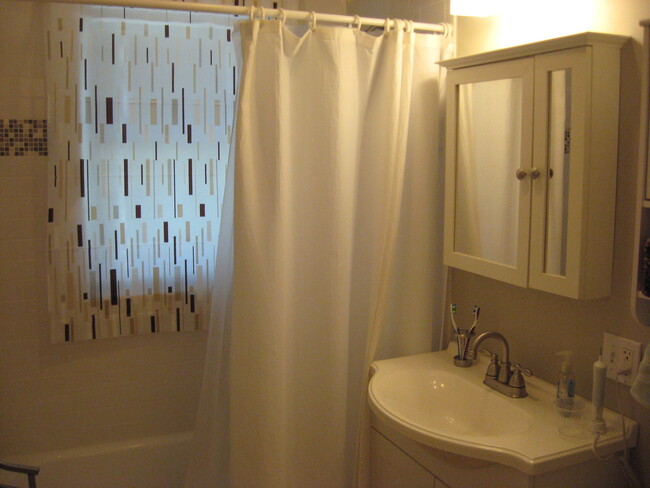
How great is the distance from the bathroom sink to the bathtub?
3.84ft

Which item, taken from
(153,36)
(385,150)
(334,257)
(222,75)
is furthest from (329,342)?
(153,36)

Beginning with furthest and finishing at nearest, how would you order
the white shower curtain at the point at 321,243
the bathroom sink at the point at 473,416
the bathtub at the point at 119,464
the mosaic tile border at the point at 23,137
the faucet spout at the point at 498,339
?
the bathtub at the point at 119,464
the mosaic tile border at the point at 23,137
the white shower curtain at the point at 321,243
the faucet spout at the point at 498,339
the bathroom sink at the point at 473,416

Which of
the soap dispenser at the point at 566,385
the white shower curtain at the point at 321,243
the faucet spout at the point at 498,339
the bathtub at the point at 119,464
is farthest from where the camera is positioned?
the bathtub at the point at 119,464

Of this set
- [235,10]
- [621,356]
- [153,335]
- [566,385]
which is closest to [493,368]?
[566,385]

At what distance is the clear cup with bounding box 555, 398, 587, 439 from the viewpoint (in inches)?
59.7

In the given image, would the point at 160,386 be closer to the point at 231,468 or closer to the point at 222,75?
the point at 231,468

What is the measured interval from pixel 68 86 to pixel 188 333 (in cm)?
113

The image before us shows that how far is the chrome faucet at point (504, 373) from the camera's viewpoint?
1.75 metres

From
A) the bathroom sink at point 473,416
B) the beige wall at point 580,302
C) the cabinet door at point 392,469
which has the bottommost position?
the cabinet door at point 392,469

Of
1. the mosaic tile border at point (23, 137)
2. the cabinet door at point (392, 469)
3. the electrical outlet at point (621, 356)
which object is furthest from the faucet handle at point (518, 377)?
the mosaic tile border at point (23, 137)

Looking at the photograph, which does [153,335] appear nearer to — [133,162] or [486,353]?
[133,162]

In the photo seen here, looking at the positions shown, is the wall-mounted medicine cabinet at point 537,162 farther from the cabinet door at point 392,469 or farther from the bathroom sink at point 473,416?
the cabinet door at point 392,469

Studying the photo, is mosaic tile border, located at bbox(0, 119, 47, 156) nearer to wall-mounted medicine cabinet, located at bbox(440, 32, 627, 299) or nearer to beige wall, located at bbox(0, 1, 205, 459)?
beige wall, located at bbox(0, 1, 205, 459)

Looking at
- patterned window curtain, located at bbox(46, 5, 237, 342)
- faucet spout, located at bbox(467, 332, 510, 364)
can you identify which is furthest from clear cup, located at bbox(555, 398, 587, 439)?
patterned window curtain, located at bbox(46, 5, 237, 342)
